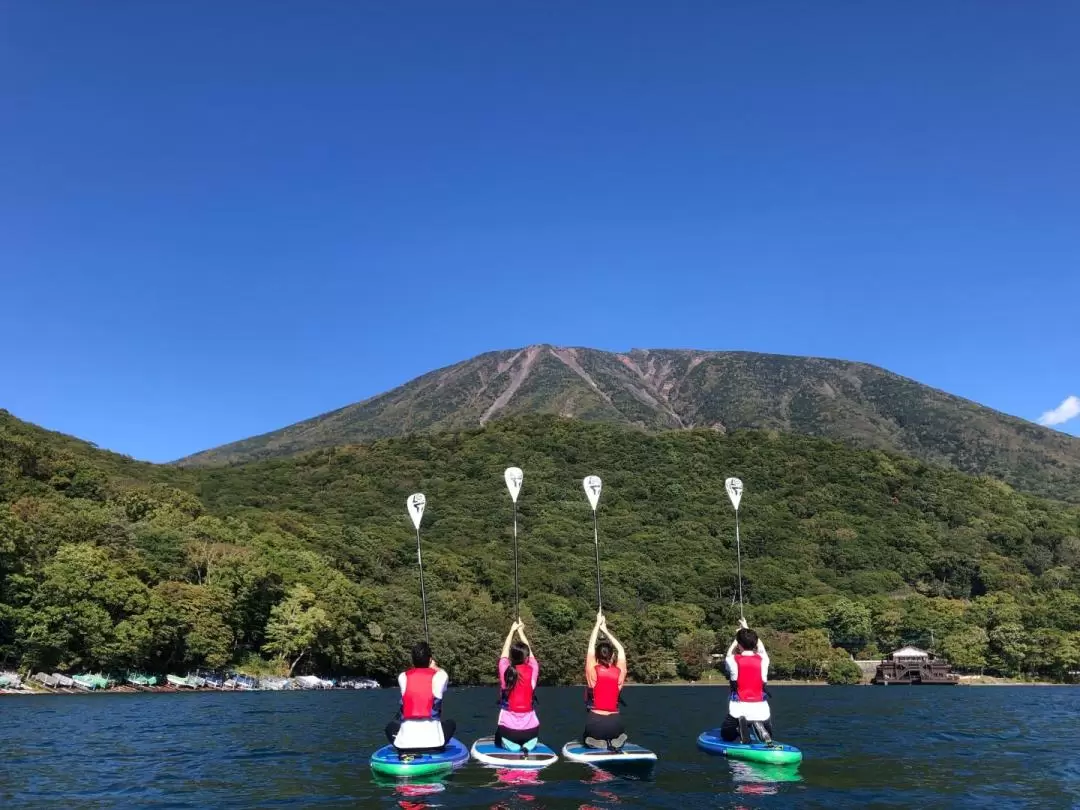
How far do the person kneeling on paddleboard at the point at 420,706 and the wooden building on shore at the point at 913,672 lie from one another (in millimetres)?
90860

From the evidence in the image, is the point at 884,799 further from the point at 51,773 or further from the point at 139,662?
the point at 139,662

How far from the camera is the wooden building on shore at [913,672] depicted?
9450 centimetres

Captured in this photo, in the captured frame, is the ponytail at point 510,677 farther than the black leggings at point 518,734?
No

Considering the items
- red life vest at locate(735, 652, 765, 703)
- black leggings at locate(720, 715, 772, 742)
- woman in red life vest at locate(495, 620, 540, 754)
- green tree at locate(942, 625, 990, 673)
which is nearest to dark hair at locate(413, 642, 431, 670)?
woman in red life vest at locate(495, 620, 540, 754)

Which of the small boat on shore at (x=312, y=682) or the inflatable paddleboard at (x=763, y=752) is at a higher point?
the inflatable paddleboard at (x=763, y=752)

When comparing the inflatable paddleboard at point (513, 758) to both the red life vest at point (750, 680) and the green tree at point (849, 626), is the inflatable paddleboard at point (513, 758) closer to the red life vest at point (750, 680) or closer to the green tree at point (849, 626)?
the red life vest at point (750, 680)

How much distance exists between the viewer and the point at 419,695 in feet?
54.0

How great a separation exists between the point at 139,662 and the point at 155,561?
12606 millimetres

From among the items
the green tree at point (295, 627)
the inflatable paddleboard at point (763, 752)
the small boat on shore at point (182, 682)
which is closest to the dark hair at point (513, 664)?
the inflatable paddleboard at point (763, 752)

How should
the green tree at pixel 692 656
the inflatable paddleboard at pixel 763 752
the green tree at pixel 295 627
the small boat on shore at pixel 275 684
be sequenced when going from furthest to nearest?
the green tree at pixel 692 656 → the green tree at pixel 295 627 → the small boat on shore at pixel 275 684 → the inflatable paddleboard at pixel 763 752

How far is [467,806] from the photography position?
1373 centimetres

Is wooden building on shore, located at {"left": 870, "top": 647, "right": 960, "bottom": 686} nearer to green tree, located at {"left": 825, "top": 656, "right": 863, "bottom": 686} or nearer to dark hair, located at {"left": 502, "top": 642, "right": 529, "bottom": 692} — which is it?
green tree, located at {"left": 825, "top": 656, "right": 863, "bottom": 686}

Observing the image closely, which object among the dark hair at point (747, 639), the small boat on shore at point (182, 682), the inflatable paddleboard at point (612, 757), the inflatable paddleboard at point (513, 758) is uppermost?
the dark hair at point (747, 639)

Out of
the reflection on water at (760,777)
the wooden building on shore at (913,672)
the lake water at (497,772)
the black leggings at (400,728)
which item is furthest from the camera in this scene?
the wooden building on shore at (913,672)
